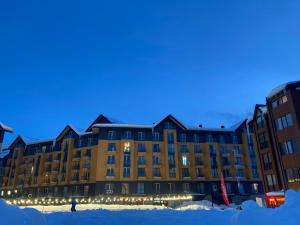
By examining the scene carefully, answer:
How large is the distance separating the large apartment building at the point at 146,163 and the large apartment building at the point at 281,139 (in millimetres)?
21587

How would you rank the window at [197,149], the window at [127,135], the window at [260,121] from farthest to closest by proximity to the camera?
the window at [197,149] → the window at [127,135] → the window at [260,121]

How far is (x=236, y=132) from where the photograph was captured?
6350 centimetres

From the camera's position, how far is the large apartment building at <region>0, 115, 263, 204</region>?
181ft

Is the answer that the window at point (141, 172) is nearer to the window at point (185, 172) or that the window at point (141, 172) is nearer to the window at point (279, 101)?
the window at point (185, 172)

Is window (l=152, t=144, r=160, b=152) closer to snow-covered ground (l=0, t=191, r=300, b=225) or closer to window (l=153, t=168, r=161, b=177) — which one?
window (l=153, t=168, r=161, b=177)

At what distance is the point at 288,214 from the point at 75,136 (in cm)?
5389

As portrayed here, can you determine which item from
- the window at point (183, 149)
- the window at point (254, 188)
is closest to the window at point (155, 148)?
the window at point (183, 149)

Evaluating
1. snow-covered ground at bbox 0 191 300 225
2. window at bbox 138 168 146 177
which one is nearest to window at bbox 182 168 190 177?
window at bbox 138 168 146 177

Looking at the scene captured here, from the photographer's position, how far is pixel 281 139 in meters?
32.7

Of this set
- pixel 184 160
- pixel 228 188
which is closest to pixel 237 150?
pixel 228 188

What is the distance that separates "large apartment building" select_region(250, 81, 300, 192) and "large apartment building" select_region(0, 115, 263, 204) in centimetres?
2159

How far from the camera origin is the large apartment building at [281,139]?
3070 cm

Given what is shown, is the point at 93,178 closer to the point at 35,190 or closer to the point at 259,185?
the point at 35,190

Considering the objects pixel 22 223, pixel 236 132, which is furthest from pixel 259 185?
pixel 22 223
